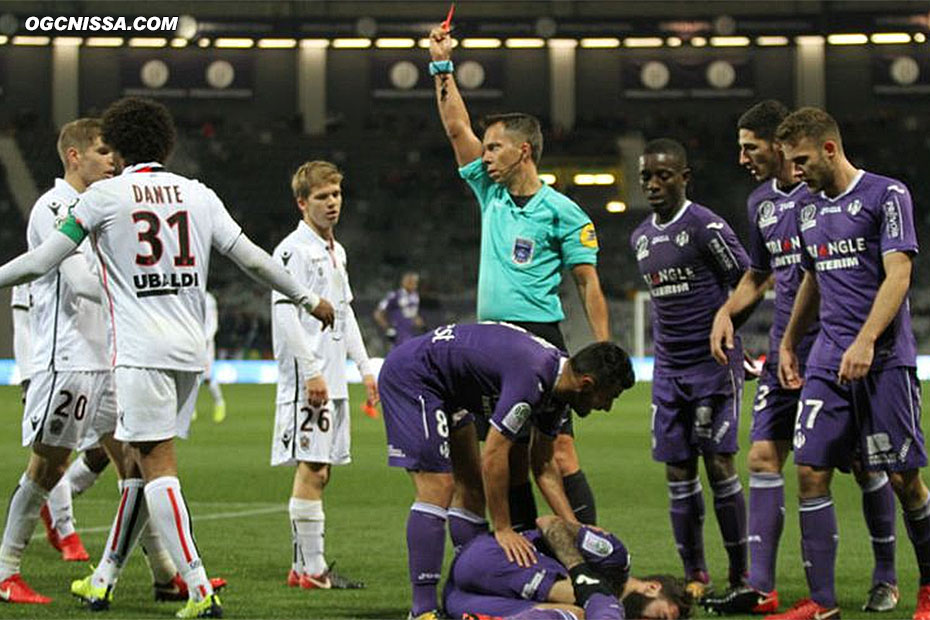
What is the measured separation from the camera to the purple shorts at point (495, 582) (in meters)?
6.01

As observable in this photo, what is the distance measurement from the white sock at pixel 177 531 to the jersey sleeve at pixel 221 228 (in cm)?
97

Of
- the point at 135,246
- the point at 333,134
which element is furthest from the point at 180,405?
the point at 333,134

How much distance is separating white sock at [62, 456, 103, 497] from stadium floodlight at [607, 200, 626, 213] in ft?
99.6

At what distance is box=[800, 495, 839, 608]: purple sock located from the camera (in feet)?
20.3

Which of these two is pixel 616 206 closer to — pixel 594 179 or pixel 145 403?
pixel 594 179

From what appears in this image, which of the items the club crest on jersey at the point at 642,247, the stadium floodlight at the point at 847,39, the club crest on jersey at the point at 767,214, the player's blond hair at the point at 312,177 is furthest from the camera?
the stadium floodlight at the point at 847,39

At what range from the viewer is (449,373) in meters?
6.24

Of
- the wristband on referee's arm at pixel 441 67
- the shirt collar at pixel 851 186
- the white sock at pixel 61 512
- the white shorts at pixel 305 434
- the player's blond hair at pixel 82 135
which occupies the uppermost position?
the wristband on referee's arm at pixel 441 67

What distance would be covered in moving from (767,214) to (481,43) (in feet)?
112

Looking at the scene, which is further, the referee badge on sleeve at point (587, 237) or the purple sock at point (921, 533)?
the referee badge on sleeve at point (587, 237)

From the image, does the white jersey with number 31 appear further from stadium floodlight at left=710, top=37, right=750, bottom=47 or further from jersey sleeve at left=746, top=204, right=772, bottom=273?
stadium floodlight at left=710, top=37, right=750, bottom=47

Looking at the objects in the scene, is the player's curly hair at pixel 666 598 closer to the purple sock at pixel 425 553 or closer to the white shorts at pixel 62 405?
the purple sock at pixel 425 553

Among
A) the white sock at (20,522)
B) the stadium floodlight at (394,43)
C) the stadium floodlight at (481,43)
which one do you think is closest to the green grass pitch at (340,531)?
the white sock at (20,522)

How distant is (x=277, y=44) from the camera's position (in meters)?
41.7
